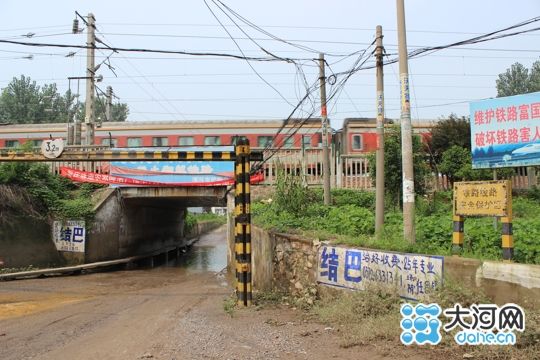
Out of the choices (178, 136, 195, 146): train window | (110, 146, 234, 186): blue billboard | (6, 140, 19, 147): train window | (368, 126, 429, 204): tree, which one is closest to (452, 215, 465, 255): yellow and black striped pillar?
(368, 126, 429, 204): tree

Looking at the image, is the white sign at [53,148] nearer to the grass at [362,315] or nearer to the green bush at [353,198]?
the grass at [362,315]

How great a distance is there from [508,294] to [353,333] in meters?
2.01

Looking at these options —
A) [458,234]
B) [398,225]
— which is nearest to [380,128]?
[398,225]

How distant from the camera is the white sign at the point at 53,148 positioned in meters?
11.8

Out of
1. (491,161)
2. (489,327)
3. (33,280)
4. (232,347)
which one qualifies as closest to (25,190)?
(33,280)

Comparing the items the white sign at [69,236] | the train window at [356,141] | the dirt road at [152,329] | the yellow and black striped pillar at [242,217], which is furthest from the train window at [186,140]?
the yellow and black striped pillar at [242,217]

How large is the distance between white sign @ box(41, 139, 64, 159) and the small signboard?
9.15 meters

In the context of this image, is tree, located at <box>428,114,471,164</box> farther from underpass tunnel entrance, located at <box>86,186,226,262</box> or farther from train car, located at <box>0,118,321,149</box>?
underpass tunnel entrance, located at <box>86,186,226,262</box>

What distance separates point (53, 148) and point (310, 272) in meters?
7.00

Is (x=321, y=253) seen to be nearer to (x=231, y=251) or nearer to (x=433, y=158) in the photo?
(x=231, y=251)

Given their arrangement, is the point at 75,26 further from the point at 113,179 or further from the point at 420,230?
the point at 420,230

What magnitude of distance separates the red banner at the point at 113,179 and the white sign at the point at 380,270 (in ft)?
38.8

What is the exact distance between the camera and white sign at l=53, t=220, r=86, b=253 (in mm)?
20125

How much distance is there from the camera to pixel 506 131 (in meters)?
8.90
